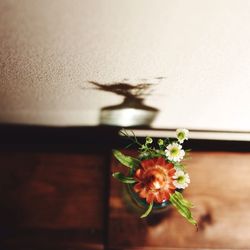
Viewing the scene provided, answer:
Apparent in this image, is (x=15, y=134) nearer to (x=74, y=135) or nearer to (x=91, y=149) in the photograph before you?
(x=74, y=135)

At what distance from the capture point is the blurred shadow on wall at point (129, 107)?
1191 mm

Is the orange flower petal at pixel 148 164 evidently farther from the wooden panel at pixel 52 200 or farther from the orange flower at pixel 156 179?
the wooden panel at pixel 52 200

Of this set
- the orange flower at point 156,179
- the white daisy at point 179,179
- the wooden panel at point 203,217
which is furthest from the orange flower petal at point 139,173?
the wooden panel at point 203,217

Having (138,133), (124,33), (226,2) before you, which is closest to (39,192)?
(138,133)

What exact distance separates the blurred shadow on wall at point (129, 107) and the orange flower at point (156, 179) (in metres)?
0.27

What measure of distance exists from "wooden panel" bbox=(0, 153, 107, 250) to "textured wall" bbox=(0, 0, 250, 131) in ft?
0.70

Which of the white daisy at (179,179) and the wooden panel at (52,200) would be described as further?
the wooden panel at (52,200)

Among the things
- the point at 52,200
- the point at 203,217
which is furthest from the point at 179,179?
the point at 52,200

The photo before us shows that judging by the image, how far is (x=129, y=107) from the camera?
4.36 ft

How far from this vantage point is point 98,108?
138 centimetres

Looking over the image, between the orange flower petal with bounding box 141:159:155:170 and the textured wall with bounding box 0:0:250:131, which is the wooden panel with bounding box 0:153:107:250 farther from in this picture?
the orange flower petal with bounding box 141:159:155:170

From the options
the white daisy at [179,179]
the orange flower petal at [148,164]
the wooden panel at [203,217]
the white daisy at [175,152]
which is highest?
the white daisy at [175,152]

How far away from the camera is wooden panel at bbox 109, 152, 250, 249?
4.13ft

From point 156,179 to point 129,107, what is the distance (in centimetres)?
39
